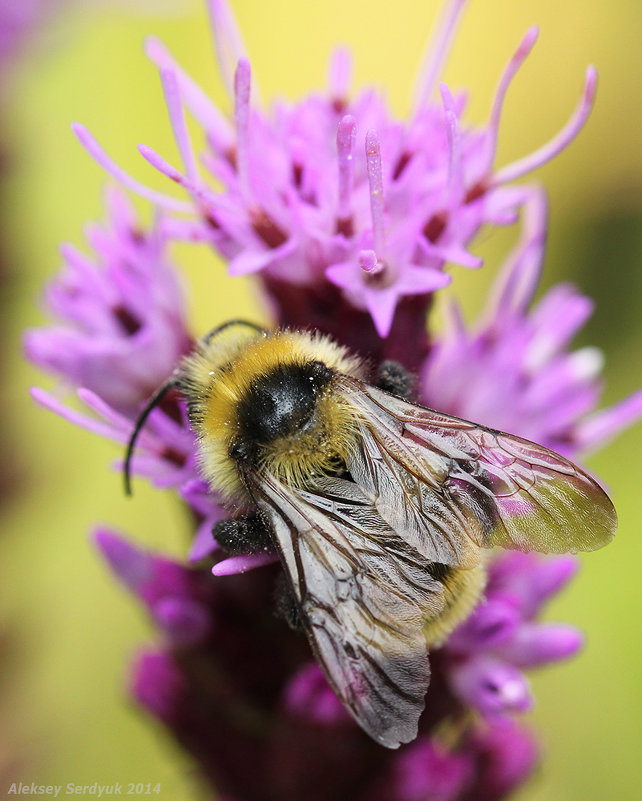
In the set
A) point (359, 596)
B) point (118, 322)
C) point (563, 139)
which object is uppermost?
point (563, 139)

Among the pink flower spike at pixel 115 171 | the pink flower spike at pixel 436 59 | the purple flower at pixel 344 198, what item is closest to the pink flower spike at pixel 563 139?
the purple flower at pixel 344 198

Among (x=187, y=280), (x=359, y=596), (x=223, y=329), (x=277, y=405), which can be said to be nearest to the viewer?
(x=359, y=596)

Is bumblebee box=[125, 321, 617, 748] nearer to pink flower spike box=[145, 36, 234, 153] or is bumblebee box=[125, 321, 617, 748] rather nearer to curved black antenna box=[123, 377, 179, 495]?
curved black antenna box=[123, 377, 179, 495]

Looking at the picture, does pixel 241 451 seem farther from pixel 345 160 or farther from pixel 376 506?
pixel 345 160

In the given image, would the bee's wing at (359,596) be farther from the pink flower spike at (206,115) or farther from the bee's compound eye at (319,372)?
the pink flower spike at (206,115)

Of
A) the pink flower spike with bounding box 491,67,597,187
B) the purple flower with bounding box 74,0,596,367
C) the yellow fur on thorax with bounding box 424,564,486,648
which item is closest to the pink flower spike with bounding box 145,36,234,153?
the purple flower with bounding box 74,0,596,367

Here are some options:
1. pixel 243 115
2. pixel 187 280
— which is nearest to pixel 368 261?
pixel 243 115

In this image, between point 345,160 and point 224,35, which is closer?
point 345,160
